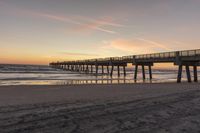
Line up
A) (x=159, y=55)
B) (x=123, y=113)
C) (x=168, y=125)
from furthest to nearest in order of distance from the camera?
(x=159, y=55), (x=123, y=113), (x=168, y=125)

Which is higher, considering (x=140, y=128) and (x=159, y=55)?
(x=159, y=55)

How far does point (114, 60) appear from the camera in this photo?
42.3m

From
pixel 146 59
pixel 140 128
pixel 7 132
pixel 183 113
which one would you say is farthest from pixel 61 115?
pixel 146 59

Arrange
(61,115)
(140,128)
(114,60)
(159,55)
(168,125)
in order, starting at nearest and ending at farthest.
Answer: (140,128) < (168,125) < (61,115) < (159,55) < (114,60)

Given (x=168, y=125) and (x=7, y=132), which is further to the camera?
(x=168, y=125)

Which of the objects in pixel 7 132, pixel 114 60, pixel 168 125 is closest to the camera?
pixel 7 132

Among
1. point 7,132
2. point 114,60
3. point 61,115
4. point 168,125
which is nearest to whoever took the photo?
point 7,132

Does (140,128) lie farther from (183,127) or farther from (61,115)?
(61,115)

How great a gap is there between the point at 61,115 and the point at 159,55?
23726 millimetres

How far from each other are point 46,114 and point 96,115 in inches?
62.2

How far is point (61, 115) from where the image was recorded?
642 centimetres

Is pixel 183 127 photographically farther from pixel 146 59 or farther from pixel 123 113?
pixel 146 59

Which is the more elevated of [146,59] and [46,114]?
[146,59]

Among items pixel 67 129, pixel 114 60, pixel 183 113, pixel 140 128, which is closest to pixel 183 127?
pixel 140 128
